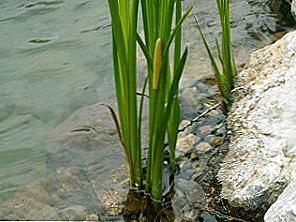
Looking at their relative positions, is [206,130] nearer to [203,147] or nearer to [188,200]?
[203,147]

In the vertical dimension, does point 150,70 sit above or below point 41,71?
above

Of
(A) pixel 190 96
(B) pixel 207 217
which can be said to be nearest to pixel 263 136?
(B) pixel 207 217

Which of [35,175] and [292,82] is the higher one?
[292,82]

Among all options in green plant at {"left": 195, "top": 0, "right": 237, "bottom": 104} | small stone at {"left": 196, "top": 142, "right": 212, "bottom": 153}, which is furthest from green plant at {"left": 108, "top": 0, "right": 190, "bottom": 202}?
small stone at {"left": 196, "top": 142, "right": 212, "bottom": 153}

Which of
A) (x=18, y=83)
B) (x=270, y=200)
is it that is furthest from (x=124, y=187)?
(x=18, y=83)

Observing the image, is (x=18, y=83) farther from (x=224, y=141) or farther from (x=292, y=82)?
(x=292, y=82)

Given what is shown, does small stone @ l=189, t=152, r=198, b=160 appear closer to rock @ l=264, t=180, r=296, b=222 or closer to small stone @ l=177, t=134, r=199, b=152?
small stone @ l=177, t=134, r=199, b=152

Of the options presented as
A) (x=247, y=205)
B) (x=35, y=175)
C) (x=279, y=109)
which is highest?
(x=279, y=109)

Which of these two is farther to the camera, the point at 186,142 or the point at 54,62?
the point at 54,62
